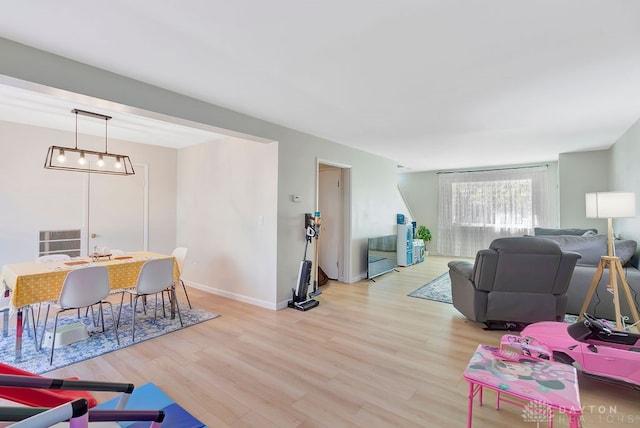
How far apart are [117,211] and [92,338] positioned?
2.47m

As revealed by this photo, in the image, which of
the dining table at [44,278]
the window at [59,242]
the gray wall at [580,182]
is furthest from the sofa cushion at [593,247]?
the window at [59,242]

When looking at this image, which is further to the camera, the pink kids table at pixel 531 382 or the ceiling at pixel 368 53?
the ceiling at pixel 368 53

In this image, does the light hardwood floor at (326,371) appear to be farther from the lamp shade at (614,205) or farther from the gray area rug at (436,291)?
the lamp shade at (614,205)

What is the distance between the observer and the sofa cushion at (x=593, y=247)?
357 cm

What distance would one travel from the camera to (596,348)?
218cm

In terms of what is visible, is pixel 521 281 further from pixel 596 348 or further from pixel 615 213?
pixel 615 213

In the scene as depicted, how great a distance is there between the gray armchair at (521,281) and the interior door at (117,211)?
526 cm

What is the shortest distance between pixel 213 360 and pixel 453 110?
3.56 meters

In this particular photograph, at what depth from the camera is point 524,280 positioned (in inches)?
122

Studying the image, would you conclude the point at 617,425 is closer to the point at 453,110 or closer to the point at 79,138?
the point at 453,110

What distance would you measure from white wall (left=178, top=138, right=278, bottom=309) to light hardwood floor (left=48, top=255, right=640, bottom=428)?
1.93ft

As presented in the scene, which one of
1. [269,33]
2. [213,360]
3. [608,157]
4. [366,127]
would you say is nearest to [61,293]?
[213,360]

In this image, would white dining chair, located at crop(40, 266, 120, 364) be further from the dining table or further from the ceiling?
the ceiling

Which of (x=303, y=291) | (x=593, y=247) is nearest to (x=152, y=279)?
(x=303, y=291)
